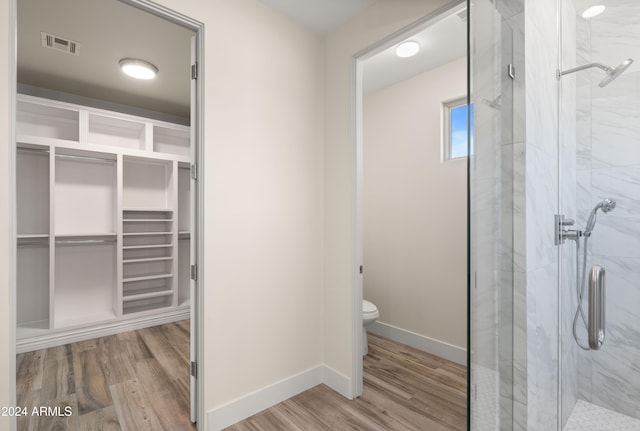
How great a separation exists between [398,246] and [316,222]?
1.12m

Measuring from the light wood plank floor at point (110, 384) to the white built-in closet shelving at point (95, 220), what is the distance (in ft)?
1.31

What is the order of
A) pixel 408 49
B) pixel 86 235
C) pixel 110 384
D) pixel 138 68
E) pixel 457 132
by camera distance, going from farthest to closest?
1. pixel 86 235
2. pixel 138 68
3. pixel 457 132
4. pixel 408 49
5. pixel 110 384

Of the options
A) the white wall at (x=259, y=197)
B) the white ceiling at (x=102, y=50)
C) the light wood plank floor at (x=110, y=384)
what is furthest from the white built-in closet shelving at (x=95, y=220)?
the white wall at (x=259, y=197)

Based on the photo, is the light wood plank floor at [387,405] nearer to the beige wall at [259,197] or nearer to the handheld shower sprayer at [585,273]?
the beige wall at [259,197]

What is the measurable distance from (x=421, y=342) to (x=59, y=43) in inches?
159

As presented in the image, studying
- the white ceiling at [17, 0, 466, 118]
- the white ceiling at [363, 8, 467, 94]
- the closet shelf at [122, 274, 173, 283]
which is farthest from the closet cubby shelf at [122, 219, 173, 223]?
the white ceiling at [363, 8, 467, 94]

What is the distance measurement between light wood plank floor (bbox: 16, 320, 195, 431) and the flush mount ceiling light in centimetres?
267

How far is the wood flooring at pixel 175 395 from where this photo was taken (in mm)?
1796

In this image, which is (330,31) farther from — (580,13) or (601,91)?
(601,91)

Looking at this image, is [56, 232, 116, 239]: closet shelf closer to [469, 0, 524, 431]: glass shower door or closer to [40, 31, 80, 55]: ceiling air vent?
[40, 31, 80, 55]: ceiling air vent

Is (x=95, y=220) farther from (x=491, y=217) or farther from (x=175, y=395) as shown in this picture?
(x=491, y=217)

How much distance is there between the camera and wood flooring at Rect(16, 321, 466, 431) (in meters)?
1.80

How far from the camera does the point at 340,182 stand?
2201 millimetres

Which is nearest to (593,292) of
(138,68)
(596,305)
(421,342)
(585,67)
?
(596,305)
